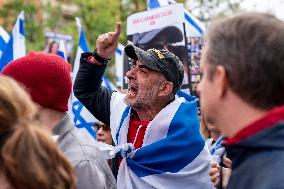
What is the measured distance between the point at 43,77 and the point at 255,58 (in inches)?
41.8

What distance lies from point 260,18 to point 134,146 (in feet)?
6.02

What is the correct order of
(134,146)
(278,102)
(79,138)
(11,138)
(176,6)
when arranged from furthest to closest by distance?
(176,6) < (134,146) < (79,138) < (278,102) < (11,138)

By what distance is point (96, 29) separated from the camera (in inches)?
821

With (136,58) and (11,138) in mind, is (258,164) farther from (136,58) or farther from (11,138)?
(136,58)

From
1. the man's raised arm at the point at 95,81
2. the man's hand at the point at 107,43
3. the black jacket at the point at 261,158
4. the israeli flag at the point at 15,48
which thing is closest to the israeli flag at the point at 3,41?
the israeli flag at the point at 15,48

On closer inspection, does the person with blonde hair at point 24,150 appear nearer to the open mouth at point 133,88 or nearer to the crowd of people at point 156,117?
the crowd of people at point 156,117

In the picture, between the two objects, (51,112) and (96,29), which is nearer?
(51,112)

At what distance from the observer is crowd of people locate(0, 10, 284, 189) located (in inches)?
64.6

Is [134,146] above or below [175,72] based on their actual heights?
below

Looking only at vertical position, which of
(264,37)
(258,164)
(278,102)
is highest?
(264,37)

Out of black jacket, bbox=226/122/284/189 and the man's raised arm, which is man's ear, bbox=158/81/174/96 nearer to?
the man's raised arm

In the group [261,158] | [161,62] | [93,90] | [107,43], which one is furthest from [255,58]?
[93,90]

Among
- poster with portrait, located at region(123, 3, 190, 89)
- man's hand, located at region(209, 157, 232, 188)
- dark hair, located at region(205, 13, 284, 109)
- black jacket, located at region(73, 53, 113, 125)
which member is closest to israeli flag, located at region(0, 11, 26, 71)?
poster with portrait, located at region(123, 3, 190, 89)

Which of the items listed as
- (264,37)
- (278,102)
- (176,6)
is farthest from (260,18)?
(176,6)
